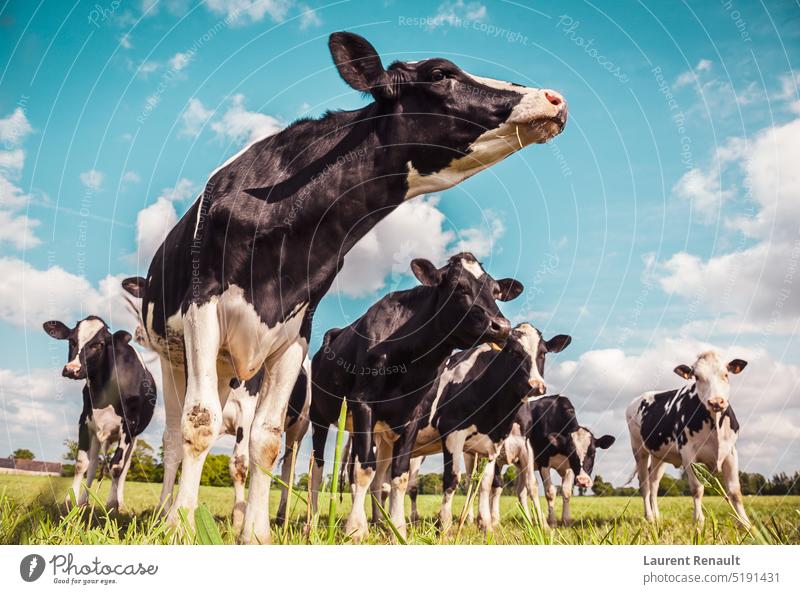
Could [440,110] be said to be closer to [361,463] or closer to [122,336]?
[361,463]

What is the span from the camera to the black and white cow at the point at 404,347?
22.3 feet

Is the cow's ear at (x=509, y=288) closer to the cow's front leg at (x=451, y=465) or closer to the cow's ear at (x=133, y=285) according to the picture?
the cow's front leg at (x=451, y=465)

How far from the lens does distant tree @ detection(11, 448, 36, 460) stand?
3.75 meters

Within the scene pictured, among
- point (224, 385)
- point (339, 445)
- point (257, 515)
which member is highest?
point (224, 385)

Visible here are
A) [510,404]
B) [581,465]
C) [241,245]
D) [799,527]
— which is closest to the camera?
[799,527]

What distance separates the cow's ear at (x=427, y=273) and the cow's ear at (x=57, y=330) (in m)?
4.67

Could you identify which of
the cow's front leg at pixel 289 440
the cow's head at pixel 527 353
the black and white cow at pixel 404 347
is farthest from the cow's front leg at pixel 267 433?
the cow's head at pixel 527 353

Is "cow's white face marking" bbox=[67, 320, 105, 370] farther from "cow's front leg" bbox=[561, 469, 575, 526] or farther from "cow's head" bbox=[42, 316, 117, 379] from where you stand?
"cow's front leg" bbox=[561, 469, 575, 526]

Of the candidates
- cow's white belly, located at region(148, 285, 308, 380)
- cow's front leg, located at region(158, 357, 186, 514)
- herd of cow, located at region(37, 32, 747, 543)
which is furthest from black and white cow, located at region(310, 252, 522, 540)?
cow's white belly, located at region(148, 285, 308, 380)

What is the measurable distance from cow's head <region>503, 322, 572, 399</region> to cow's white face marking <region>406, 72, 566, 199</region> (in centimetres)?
554

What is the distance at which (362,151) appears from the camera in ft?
13.0
